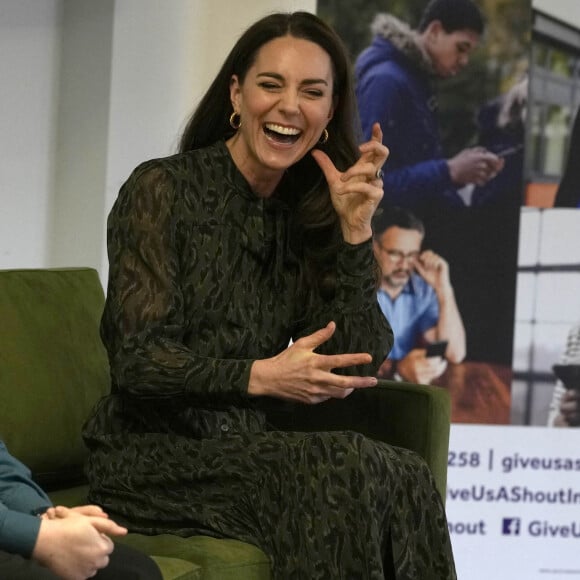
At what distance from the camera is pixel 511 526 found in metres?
4.09

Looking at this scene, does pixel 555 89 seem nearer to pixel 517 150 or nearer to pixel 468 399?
pixel 517 150

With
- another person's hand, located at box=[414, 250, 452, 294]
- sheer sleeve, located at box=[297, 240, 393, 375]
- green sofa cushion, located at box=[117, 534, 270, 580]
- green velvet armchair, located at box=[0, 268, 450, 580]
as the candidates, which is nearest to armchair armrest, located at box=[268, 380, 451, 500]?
green velvet armchair, located at box=[0, 268, 450, 580]

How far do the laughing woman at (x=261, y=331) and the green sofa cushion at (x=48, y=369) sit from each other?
16 cm

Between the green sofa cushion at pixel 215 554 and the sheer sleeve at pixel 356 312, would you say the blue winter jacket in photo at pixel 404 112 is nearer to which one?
the sheer sleeve at pixel 356 312

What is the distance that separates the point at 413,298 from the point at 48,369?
5.40 ft

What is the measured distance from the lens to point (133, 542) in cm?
227

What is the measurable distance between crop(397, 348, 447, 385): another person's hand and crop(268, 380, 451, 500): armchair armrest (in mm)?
1349

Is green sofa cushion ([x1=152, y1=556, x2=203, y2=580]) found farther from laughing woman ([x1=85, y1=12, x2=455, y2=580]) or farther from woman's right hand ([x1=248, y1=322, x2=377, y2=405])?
woman's right hand ([x1=248, y1=322, x2=377, y2=405])

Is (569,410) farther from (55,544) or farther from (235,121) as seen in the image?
(55,544)

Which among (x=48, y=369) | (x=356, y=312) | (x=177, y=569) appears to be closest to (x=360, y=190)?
(x=356, y=312)

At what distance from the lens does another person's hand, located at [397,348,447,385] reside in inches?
160

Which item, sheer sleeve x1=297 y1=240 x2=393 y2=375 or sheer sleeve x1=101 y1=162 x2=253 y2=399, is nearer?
sheer sleeve x1=101 y1=162 x2=253 y2=399

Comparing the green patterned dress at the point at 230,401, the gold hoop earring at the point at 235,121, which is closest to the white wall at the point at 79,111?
the gold hoop earring at the point at 235,121

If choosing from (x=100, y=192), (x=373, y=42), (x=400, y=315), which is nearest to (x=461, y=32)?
(x=373, y=42)
